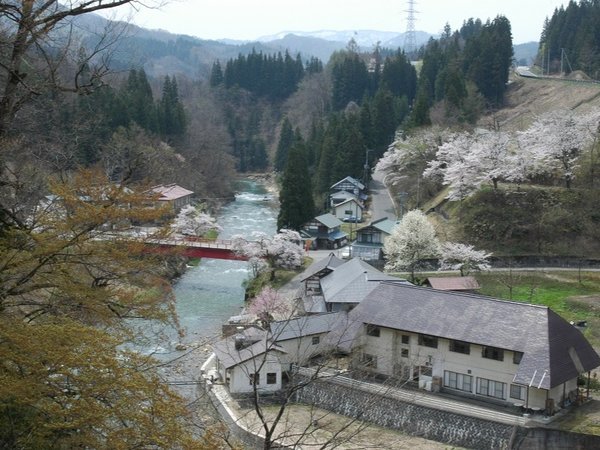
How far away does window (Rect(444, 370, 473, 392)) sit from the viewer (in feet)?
57.5

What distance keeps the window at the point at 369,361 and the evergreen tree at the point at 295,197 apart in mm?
14802

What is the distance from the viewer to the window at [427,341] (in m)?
18.0

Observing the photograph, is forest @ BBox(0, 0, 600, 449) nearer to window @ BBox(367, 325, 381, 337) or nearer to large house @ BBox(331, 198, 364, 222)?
large house @ BBox(331, 198, 364, 222)

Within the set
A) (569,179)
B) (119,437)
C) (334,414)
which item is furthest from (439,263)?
(119,437)

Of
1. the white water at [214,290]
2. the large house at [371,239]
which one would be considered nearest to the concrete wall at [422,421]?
the white water at [214,290]

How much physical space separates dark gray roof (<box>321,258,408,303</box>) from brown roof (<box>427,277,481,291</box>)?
1.38 metres

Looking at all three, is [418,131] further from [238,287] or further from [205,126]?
[205,126]

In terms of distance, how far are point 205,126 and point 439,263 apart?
127 feet

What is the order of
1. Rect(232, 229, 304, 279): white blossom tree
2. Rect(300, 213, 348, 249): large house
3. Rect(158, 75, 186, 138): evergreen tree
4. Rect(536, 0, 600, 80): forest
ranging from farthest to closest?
Rect(536, 0, 600, 80): forest → Rect(158, 75, 186, 138): evergreen tree → Rect(300, 213, 348, 249): large house → Rect(232, 229, 304, 279): white blossom tree

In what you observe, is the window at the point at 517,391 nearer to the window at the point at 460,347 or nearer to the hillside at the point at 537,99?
the window at the point at 460,347

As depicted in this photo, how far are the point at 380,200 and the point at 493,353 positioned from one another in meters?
24.4

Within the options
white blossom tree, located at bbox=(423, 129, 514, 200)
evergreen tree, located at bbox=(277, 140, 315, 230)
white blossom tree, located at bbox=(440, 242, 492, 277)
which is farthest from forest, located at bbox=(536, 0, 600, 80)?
white blossom tree, located at bbox=(440, 242, 492, 277)

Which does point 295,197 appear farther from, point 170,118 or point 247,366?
point 170,118

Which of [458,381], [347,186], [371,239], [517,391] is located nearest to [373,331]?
[458,381]
